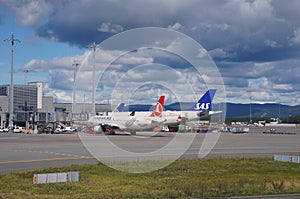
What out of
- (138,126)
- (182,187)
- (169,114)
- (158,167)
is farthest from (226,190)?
(169,114)

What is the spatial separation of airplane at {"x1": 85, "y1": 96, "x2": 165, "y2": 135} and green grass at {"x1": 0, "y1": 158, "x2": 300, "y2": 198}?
44718mm

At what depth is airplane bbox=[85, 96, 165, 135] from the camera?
72500mm

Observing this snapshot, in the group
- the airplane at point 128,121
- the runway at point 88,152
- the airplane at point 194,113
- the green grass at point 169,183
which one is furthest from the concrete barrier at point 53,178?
the airplane at point 194,113

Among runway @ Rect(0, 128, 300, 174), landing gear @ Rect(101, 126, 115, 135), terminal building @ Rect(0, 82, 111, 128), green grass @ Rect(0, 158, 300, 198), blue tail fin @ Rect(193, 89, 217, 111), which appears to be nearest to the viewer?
green grass @ Rect(0, 158, 300, 198)

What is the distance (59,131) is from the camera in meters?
102

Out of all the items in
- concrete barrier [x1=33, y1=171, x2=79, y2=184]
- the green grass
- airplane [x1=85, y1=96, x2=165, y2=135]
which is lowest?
the green grass

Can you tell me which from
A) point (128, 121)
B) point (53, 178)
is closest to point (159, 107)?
point (128, 121)

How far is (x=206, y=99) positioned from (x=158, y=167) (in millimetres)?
67547

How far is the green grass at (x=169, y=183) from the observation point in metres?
17.6

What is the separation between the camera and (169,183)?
20344mm

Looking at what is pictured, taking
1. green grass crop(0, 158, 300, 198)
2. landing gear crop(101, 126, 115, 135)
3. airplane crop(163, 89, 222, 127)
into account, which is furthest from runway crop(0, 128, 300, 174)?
airplane crop(163, 89, 222, 127)

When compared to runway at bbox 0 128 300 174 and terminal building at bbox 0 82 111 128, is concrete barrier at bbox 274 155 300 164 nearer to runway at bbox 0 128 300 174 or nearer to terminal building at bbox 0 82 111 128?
runway at bbox 0 128 300 174

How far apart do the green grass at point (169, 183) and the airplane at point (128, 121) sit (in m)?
44.7

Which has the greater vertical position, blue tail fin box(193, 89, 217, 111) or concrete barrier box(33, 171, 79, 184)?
blue tail fin box(193, 89, 217, 111)
